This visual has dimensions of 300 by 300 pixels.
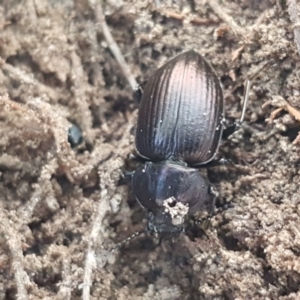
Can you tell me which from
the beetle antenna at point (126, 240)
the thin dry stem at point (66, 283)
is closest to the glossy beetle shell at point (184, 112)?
the beetle antenna at point (126, 240)

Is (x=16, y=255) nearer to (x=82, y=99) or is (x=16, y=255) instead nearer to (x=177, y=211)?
(x=177, y=211)

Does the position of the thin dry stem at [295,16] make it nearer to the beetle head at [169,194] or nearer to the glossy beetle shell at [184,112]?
the glossy beetle shell at [184,112]

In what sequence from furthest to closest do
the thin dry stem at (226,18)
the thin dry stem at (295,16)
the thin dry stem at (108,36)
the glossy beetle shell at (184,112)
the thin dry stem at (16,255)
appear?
the thin dry stem at (108,36)
the thin dry stem at (226,18)
the glossy beetle shell at (184,112)
the thin dry stem at (295,16)
the thin dry stem at (16,255)

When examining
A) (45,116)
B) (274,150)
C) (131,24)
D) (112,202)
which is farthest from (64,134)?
(274,150)

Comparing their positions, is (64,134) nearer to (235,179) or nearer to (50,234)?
(50,234)

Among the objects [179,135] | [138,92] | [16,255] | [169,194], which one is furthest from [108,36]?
[16,255]

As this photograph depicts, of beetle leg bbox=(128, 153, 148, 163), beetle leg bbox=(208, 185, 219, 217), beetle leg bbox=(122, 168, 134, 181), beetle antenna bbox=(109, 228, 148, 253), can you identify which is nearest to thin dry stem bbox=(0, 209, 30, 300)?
beetle antenna bbox=(109, 228, 148, 253)

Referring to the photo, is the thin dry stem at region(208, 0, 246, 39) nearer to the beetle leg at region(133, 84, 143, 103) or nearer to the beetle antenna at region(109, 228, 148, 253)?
the beetle leg at region(133, 84, 143, 103)
